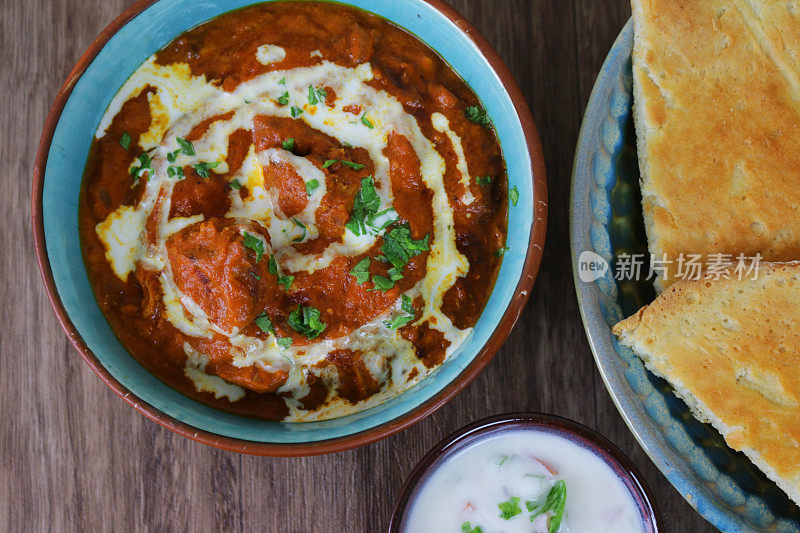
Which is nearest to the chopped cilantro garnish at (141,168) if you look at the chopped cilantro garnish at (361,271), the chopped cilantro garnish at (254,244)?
the chopped cilantro garnish at (254,244)

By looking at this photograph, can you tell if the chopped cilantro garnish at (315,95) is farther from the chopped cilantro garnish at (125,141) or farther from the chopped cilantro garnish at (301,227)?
the chopped cilantro garnish at (125,141)

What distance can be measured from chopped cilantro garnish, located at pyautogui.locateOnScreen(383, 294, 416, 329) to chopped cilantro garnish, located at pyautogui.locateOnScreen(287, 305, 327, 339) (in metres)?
0.26

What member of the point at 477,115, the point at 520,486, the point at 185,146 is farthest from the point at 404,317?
the point at 185,146

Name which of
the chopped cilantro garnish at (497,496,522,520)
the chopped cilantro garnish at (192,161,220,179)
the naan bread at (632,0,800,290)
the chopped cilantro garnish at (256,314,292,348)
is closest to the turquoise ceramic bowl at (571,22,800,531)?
the naan bread at (632,0,800,290)

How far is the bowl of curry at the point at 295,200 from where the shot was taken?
2.67m

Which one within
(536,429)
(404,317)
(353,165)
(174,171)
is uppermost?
(174,171)

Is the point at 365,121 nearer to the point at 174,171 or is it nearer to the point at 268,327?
the point at 174,171

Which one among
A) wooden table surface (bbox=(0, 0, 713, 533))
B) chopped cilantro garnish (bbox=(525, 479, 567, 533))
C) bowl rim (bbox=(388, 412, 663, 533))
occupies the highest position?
wooden table surface (bbox=(0, 0, 713, 533))

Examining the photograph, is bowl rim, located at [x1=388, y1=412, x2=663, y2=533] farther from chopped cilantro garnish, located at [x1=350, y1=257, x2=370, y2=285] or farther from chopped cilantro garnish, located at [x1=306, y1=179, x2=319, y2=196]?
chopped cilantro garnish, located at [x1=306, y1=179, x2=319, y2=196]

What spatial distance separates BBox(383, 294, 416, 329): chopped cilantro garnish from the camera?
2742 millimetres

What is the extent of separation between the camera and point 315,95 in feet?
9.26

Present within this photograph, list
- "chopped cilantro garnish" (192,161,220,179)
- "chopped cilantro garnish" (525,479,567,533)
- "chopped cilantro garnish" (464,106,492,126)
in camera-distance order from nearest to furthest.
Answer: "chopped cilantro garnish" (525,479,567,533) < "chopped cilantro garnish" (192,161,220,179) < "chopped cilantro garnish" (464,106,492,126)

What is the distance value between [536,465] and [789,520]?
3.84ft

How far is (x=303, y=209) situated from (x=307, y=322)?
44cm
